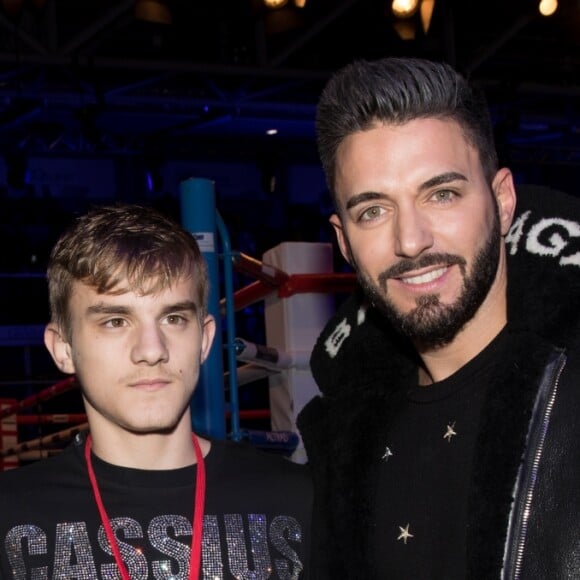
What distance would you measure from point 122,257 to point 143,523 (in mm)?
508

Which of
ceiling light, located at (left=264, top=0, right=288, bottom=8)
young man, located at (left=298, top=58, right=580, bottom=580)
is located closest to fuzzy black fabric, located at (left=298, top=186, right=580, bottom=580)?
young man, located at (left=298, top=58, right=580, bottom=580)

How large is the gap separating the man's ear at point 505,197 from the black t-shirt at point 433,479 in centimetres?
24

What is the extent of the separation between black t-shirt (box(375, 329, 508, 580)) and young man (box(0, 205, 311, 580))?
18 cm

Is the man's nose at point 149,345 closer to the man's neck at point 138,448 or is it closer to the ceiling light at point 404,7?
the man's neck at point 138,448

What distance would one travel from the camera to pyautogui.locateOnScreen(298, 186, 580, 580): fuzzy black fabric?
182cm

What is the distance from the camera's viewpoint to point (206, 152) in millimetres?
12758

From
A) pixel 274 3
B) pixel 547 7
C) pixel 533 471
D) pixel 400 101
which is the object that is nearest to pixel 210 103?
pixel 274 3

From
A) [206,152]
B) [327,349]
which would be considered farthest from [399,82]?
[206,152]

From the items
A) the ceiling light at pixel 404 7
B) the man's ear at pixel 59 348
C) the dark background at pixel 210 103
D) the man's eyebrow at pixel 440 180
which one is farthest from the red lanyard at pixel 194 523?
the ceiling light at pixel 404 7

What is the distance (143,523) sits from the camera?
1.89m

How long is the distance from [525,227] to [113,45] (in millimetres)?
8582

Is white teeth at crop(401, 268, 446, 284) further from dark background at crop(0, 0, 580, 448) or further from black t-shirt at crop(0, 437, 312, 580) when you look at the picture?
dark background at crop(0, 0, 580, 448)

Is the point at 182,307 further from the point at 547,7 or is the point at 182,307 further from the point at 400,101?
the point at 547,7

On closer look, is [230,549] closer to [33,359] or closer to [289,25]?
[289,25]
